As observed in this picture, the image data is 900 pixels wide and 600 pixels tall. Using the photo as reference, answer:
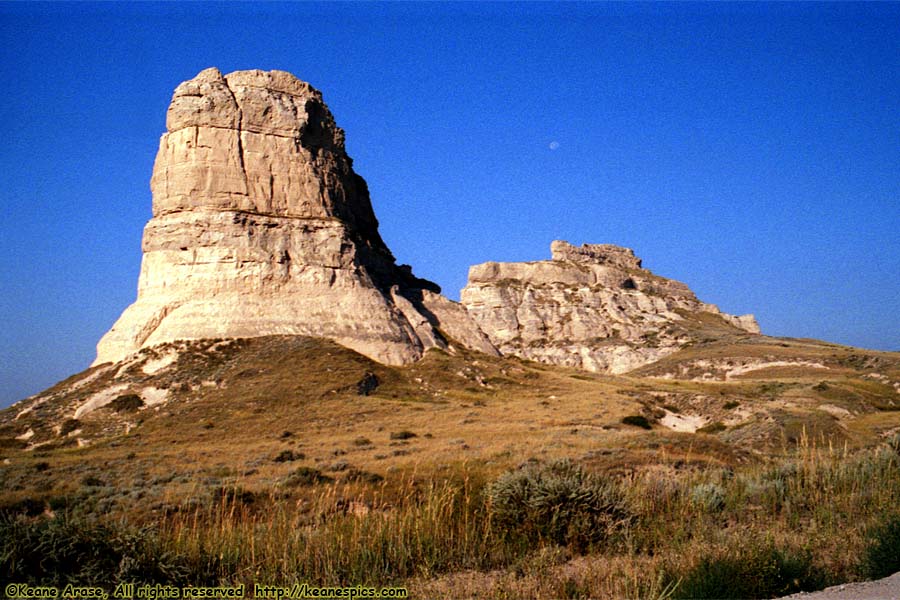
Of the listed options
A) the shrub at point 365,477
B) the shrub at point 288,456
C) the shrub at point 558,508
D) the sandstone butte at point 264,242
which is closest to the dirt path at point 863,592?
the shrub at point 558,508

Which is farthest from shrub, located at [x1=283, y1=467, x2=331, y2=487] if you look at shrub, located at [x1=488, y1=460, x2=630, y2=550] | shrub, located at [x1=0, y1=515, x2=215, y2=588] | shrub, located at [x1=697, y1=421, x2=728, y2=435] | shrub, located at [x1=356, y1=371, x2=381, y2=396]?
shrub, located at [x1=697, y1=421, x2=728, y2=435]

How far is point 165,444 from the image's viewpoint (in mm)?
30062

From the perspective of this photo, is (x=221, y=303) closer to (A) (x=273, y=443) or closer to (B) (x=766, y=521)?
(A) (x=273, y=443)

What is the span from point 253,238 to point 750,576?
43.5 metres

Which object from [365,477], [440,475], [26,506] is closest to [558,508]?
[440,475]

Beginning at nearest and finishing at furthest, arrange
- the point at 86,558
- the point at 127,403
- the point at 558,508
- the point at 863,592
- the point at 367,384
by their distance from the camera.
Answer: the point at 863,592 → the point at 86,558 → the point at 558,508 → the point at 127,403 → the point at 367,384

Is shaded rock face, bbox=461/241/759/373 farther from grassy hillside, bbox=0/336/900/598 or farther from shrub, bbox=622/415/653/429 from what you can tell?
shrub, bbox=622/415/653/429

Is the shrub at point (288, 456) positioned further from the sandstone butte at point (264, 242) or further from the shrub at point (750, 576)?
the shrub at point (750, 576)

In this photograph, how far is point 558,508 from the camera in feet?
29.0

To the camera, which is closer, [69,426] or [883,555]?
[883,555]

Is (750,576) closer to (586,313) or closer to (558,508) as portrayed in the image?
(558,508)

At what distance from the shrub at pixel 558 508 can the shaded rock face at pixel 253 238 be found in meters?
36.5

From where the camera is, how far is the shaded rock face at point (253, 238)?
44219 millimetres

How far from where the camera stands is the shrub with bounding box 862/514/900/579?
660 cm
